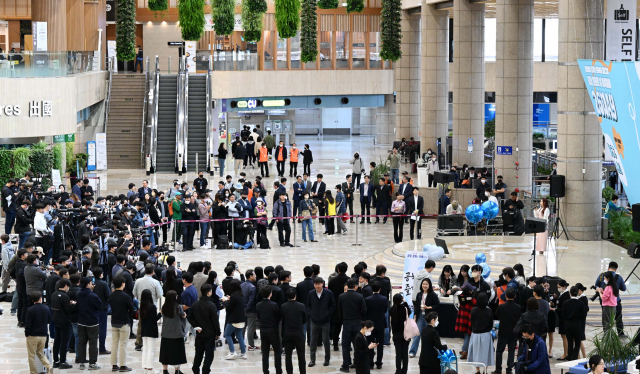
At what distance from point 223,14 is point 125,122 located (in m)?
17.9

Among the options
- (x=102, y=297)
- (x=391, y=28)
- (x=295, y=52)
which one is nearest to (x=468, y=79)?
(x=391, y=28)

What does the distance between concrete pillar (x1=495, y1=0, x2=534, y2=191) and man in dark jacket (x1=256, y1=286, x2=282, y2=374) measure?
682 inches

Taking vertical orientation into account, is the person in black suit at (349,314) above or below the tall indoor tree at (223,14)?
below

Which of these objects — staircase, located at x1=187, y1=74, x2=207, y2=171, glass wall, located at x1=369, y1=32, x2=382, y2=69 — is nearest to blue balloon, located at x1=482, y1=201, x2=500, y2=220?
staircase, located at x1=187, y1=74, x2=207, y2=171

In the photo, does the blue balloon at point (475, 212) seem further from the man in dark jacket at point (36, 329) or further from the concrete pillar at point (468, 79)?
the concrete pillar at point (468, 79)

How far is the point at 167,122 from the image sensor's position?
37.2 metres

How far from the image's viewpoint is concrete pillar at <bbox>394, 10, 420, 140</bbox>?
4309 centimetres

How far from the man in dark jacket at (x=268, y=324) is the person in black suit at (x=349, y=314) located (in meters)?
0.97

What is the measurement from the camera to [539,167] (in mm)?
33719

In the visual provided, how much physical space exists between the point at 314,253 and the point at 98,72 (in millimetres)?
18172

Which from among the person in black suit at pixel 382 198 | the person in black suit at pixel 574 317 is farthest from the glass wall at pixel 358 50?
the person in black suit at pixel 574 317

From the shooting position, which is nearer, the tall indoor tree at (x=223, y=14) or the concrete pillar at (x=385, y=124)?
the tall indoor tree at (x=223, y=14)

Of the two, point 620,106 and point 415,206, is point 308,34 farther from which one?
point 620,106

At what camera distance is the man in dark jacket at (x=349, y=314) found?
13.2 metres
